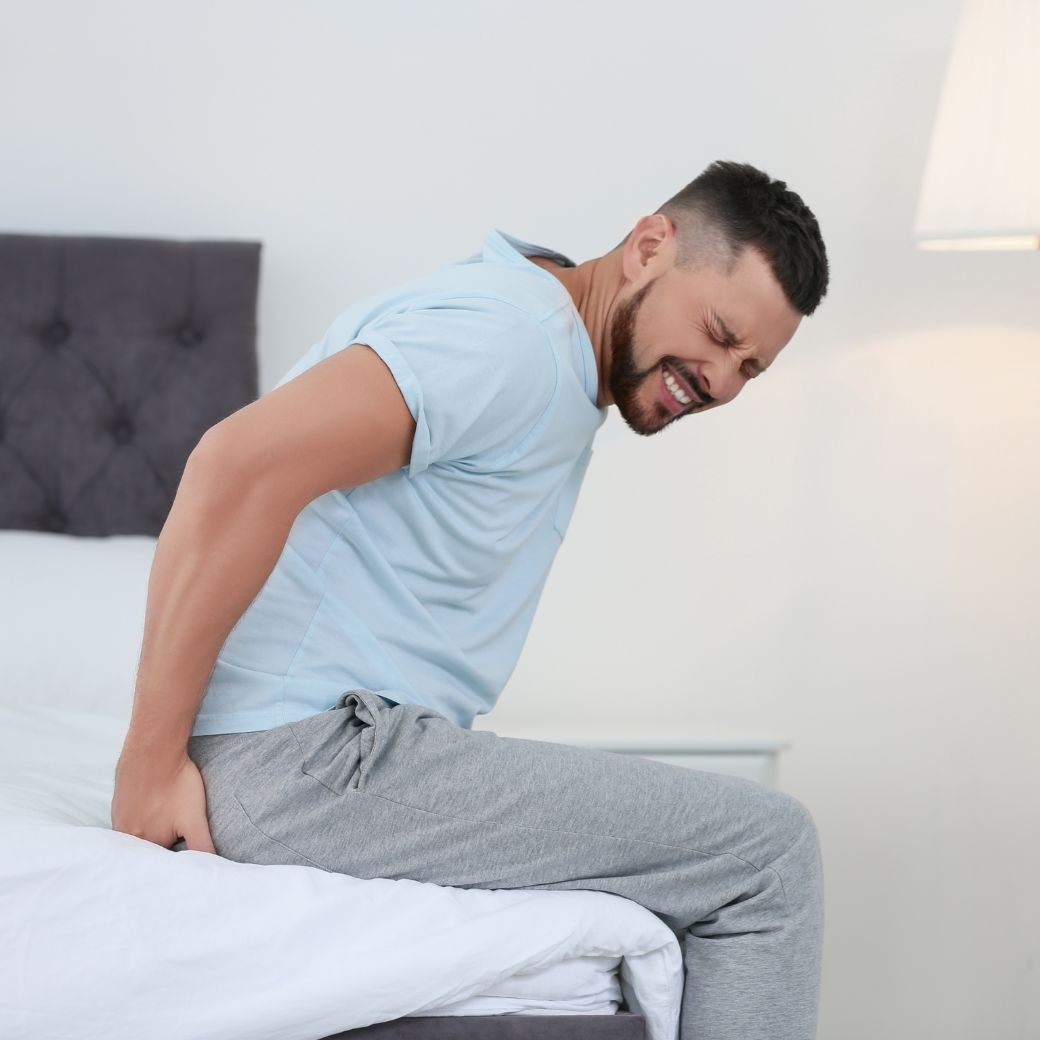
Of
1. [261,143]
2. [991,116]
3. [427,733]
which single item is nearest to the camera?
[427,733]

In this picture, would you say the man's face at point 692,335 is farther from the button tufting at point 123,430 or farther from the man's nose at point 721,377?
the button tufting at point 123,430

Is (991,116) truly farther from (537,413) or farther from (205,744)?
(205,744)

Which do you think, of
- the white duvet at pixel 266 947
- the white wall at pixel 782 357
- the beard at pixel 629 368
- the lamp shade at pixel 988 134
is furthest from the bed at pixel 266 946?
the lamp shade at pixel 988 134

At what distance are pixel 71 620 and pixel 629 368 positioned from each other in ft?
3.11

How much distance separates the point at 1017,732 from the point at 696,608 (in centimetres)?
57

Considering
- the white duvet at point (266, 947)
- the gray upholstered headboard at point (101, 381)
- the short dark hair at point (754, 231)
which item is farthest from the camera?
the gray upholstered headboard at point (101, 381)

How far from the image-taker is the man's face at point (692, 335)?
1.26 metres

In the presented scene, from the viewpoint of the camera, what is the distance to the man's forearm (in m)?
0.97

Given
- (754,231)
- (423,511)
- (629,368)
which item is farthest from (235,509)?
(754,231)

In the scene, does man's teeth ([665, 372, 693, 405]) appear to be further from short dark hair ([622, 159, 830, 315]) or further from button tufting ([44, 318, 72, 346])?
button tufting ([44, 318, 72, 346])

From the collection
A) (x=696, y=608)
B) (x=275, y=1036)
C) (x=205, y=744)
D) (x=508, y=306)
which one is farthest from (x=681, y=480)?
(x=275, y=1036)

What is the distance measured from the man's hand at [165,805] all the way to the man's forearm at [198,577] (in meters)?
0.05

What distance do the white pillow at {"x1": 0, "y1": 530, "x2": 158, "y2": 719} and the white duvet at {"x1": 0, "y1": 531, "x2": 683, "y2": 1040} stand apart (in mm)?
614

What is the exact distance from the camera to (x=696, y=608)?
84.6 inches
